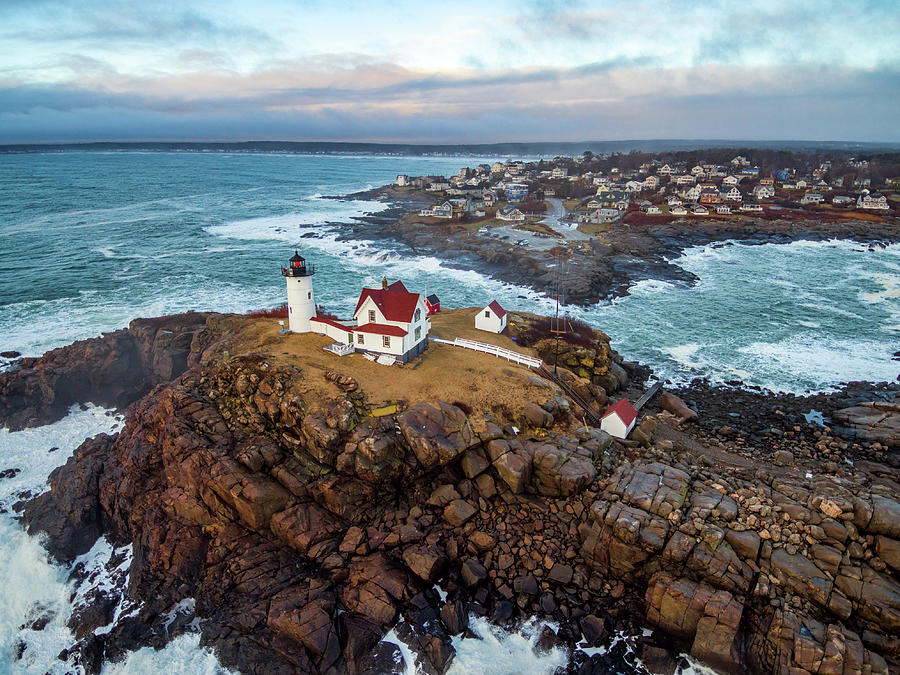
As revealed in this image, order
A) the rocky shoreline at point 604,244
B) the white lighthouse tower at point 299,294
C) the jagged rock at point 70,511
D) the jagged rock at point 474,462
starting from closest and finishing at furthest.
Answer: the jagged rock at point 474,462
the jagged rock at point 70,511
the white lighthouse tower at point 299,294
the rocky shoreline at point 604,244

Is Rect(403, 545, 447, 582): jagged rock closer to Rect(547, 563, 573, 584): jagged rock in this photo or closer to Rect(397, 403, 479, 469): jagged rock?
Rect(397, 403, 479, 469): jagged rock

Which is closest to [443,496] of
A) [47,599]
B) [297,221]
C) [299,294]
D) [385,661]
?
[385,661]

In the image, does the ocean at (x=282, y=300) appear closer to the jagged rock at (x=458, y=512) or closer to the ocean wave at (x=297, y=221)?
the ocean wave at (x=297, y=221)

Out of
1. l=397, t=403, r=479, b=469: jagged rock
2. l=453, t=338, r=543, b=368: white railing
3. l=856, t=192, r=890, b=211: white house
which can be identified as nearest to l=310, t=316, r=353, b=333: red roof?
l=453, t=338, r=543, b=368: white railing

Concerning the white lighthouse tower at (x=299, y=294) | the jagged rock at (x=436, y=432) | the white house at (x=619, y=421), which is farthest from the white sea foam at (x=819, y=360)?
the white lighthouse tower at (x=299, y=294)

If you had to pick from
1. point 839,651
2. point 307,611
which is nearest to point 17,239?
point 307,611

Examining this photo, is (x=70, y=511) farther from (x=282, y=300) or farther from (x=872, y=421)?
(x=872, y=421)
